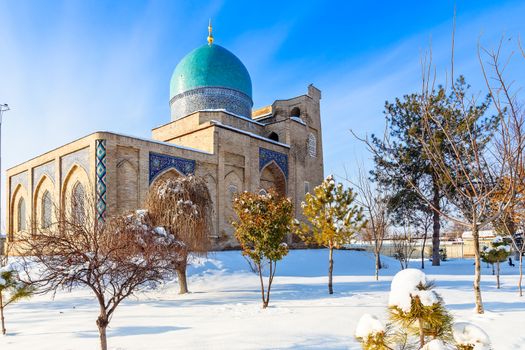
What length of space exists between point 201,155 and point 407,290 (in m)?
16.2

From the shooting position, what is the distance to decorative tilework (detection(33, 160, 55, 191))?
18547mm

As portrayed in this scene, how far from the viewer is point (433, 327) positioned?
2799 mm

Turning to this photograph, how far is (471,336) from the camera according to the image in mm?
2662

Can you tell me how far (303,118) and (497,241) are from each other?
599 inches

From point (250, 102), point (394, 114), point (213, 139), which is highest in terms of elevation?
point (250, 102)

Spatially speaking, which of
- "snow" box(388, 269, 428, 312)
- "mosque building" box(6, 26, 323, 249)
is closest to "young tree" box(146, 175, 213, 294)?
"mosque building" box(6, 26, 323, 249)

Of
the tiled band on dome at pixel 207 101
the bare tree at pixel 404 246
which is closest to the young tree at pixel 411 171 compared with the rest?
the bare tree at pixel 404 246

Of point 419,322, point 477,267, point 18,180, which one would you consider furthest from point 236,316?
point 18,180

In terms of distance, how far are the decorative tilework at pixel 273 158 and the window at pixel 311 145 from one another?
2584mm

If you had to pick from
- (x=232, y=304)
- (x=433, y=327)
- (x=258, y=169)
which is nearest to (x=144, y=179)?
(x=258, y=169)

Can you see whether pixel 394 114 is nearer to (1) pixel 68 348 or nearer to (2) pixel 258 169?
(2) pixel 258 169

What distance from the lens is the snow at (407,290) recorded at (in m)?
2.76

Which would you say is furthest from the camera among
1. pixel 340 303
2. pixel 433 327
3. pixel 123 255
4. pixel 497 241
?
pixel 497 241

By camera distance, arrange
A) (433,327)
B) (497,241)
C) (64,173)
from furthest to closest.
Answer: (64,173) < (497,241) < (433,327)
